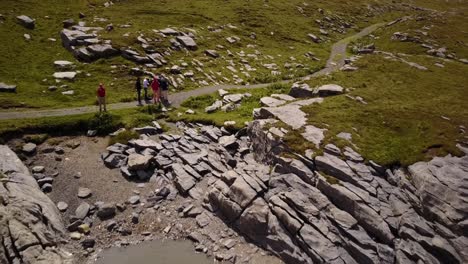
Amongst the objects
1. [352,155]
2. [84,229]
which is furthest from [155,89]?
[352,155]

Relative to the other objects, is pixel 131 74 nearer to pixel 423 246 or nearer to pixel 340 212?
pixel 340 212

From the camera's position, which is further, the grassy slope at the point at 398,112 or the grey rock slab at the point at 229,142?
the grey rock slab at the point at 229,142

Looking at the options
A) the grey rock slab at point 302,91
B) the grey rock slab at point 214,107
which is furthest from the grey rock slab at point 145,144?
the grey rock slab at point 302,91

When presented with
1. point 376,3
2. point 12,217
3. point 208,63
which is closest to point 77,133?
point 12,217

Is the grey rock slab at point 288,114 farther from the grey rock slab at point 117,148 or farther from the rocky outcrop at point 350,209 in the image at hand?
the grey rock slab at point 117,148

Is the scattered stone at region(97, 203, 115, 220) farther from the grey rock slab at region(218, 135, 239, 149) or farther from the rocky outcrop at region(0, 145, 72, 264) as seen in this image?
the grey rock slab at region(218, 135, 239, 149)
